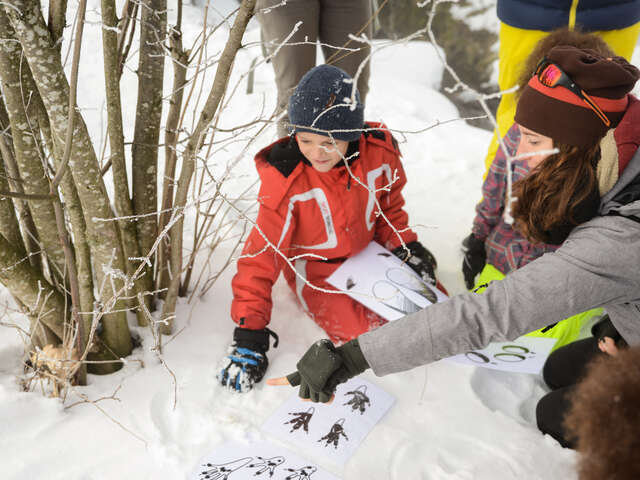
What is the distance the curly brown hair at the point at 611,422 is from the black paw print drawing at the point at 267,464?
2.87 feet

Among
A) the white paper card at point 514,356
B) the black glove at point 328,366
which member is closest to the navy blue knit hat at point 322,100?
the black glove at point 328,366

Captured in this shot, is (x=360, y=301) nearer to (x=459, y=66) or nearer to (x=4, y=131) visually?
(x=4, y=131)

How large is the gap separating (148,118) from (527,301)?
3.59 ft

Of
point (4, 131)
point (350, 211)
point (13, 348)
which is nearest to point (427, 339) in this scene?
point (350, 211)

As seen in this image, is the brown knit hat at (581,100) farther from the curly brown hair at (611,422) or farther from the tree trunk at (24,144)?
the tree trunk at (24,144)

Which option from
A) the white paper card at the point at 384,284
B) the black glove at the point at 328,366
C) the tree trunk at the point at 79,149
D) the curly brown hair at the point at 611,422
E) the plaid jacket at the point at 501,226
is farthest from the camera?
the plaid jacket at the point at 501,226

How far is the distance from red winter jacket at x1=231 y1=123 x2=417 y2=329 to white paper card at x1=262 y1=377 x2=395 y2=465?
29 cm

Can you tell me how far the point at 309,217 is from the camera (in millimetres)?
1639

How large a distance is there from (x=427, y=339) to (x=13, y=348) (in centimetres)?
121

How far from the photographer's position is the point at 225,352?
60.5 inches

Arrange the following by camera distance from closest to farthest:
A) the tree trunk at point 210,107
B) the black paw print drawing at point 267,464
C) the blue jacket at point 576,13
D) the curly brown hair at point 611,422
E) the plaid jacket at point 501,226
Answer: the curly brown hair at point 611,422, the tree trunk at point 210,107, the black paw print drawing at point 267,464, the plaid jacket at point 501,226, the blue jacket at point 576,13

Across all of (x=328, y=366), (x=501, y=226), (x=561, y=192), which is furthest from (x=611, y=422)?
(x=501, y=226)

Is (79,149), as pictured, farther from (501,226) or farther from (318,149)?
(501,226)

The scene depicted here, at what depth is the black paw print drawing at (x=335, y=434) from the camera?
1.31m
